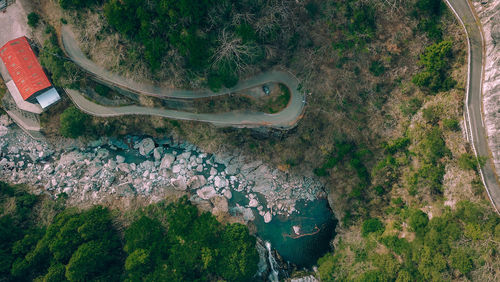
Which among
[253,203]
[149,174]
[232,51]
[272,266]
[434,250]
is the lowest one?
[272,266]

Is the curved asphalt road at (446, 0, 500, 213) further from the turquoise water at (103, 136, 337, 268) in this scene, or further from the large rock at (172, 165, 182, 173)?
the large rock at (172, 165, 182, 173)

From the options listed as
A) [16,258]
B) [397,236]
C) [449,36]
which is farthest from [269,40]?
[16,258]

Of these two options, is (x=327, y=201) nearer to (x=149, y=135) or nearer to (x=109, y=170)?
(x=149, y=135)

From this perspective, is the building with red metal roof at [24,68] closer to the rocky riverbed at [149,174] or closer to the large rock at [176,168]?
the rocky riverbed at [149,174]

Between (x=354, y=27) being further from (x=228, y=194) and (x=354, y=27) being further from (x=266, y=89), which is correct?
(x=228, y=194)

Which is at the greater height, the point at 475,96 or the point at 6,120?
the point at 475,96

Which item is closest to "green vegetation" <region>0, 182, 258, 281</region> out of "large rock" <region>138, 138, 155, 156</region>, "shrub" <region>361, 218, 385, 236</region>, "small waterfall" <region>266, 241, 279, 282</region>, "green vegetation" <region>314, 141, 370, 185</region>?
"small waterfall" <region>266, 241, 279, 282</region>

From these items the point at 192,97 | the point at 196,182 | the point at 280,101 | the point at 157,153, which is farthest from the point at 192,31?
the point at 196,182
